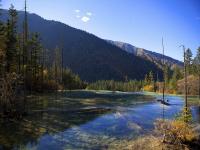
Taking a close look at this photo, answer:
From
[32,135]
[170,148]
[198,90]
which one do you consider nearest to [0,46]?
[32,135]

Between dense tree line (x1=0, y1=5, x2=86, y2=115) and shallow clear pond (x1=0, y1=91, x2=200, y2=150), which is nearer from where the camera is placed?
shallow clear pond (x1=0, y1=91, x2=200, y2=150)

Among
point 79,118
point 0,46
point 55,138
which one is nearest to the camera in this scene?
point 55,138

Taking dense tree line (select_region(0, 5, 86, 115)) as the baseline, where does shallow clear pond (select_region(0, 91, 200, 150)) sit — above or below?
below

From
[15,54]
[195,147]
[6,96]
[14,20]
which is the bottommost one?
[195,147]

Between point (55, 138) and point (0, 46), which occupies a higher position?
point (0, 46)

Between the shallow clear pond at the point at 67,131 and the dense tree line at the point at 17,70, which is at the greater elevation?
the dense tree line at the point at 17,70

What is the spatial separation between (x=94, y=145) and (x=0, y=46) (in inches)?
1487

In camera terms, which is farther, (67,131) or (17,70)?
(17,70)

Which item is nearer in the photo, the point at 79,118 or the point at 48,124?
the point at 48,124

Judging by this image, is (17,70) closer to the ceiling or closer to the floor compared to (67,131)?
closer to the ceiling

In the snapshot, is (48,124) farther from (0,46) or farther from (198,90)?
(198,90)

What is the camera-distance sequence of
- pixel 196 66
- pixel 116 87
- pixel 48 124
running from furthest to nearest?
pixel 116 87 < pixel 196 66 < pixel 48 124

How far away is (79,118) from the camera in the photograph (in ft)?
123

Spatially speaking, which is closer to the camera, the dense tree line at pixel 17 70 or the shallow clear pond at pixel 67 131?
the shallow clear pond at pixel 67 131
